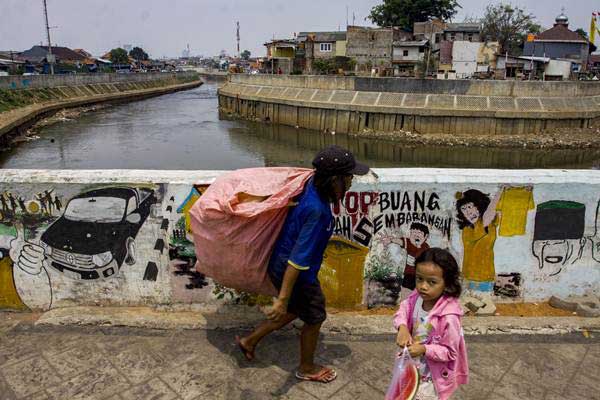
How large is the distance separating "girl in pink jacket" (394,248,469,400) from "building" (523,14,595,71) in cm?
5152

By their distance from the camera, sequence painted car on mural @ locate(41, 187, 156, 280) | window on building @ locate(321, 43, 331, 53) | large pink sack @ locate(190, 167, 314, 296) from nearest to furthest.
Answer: large pink sack @ locate(190, 167, 314, 296) → painted car on mural @ locate(41, 187, 156, 280) → window on building @ locate(321, 43, 331, 53)

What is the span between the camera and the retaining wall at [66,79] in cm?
3156

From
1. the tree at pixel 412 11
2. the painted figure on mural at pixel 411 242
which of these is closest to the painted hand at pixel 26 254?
the painted figure on mural at pixel 411 242

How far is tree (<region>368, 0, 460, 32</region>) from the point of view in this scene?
5716cm

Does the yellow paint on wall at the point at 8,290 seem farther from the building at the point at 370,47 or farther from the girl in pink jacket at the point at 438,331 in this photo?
the building at the point at 370,47

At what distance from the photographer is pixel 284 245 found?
8.38 ft

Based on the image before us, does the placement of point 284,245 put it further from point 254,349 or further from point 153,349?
point 153,349

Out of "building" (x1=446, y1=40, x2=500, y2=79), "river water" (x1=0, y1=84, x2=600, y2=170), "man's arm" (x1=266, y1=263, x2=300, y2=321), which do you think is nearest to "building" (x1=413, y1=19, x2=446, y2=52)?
"building" (x1=446, y1=40, x2=500, y2=79)

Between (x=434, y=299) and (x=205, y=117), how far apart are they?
127 ft

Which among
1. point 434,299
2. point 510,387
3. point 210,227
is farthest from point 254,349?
point 510,387

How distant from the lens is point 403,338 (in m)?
2.08

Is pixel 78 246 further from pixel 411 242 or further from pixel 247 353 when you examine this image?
pixel 411 242

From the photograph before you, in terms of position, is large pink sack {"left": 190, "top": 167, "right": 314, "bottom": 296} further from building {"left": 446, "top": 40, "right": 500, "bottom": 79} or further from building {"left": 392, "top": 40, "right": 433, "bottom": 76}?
building {"left": 392, "top": 40, "right": 433, "bottom": 76}

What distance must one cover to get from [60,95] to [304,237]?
1695 inches
